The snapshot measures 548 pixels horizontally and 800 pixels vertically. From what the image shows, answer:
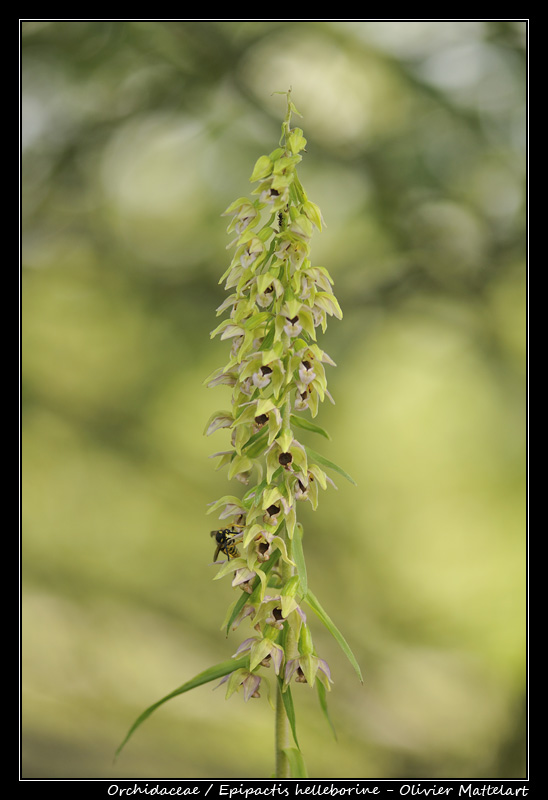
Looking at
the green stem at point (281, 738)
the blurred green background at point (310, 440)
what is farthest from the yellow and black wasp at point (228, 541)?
the blurred green background at point (310, 440)

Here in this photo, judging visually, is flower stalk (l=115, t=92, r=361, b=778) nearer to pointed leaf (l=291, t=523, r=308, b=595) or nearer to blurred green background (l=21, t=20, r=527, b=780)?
pointed leaf (l=291, t=523, r=308, b=595)

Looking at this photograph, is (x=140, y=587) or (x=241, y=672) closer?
(x=241, y=672)

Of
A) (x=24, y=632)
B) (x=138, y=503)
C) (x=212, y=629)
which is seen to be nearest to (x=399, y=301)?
(x=138, y=503)

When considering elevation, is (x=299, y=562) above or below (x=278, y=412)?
below

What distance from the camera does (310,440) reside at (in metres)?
1.89

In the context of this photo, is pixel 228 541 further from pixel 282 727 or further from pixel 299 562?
pixel 282 727

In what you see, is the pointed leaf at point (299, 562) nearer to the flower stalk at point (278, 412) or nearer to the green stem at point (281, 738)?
the flower stalk at point (278, 412)

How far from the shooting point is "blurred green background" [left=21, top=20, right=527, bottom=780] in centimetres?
190

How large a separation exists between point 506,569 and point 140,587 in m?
1.18

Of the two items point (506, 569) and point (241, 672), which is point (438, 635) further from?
point (241, 672)

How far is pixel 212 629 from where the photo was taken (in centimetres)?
196

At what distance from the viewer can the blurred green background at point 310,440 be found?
1.90 m

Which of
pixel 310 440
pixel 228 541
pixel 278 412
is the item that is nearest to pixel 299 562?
pixel 228 541
